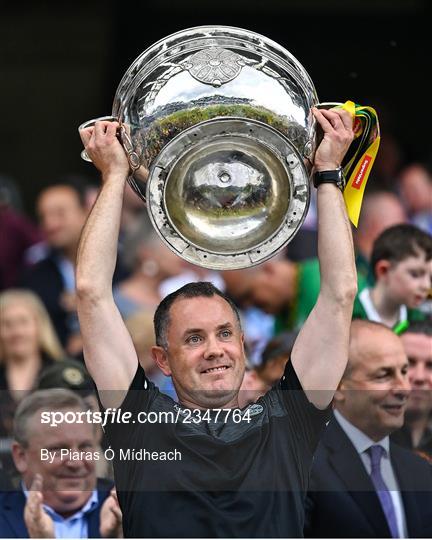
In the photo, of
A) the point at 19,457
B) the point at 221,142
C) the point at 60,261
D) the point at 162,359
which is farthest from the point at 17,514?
the point at 60,261

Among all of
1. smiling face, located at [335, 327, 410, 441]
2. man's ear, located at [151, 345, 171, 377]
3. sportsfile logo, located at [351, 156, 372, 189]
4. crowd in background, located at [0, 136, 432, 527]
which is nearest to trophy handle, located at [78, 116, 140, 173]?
man's ear, located at [151, 345, 171, 377]

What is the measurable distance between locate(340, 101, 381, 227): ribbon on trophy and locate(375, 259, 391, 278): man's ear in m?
1.75

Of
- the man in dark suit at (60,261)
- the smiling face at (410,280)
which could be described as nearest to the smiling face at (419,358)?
the smiling face at (410,280)

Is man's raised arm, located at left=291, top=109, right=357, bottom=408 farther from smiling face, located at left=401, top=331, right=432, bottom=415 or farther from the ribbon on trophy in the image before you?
smiling face, located at left=401, top=331, right=432, bottom=415

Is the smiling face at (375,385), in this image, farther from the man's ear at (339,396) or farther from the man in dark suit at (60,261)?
the man in dark suit at (60,261)

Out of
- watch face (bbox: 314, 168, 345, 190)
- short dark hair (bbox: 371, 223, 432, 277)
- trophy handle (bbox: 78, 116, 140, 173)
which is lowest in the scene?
watch face (bbox: 314, 168, 345, 190)

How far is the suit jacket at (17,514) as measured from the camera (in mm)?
5270

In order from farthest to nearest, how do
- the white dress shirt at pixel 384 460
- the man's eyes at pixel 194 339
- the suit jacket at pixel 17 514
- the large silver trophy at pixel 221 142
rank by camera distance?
the white dress shirt at pixel 384 460
the suit jacket at pixel 17 514
the man's eyes at pixel 194 339
the large silver trophy at pixel 221 142

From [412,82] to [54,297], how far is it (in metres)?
5.35

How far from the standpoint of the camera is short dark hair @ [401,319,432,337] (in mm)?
6477

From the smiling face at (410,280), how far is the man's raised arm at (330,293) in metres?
1.90

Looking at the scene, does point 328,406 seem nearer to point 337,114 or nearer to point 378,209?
point 337,114

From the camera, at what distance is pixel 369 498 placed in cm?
543

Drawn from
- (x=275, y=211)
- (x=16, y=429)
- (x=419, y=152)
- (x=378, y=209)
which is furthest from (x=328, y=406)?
(x=419, y=152)
